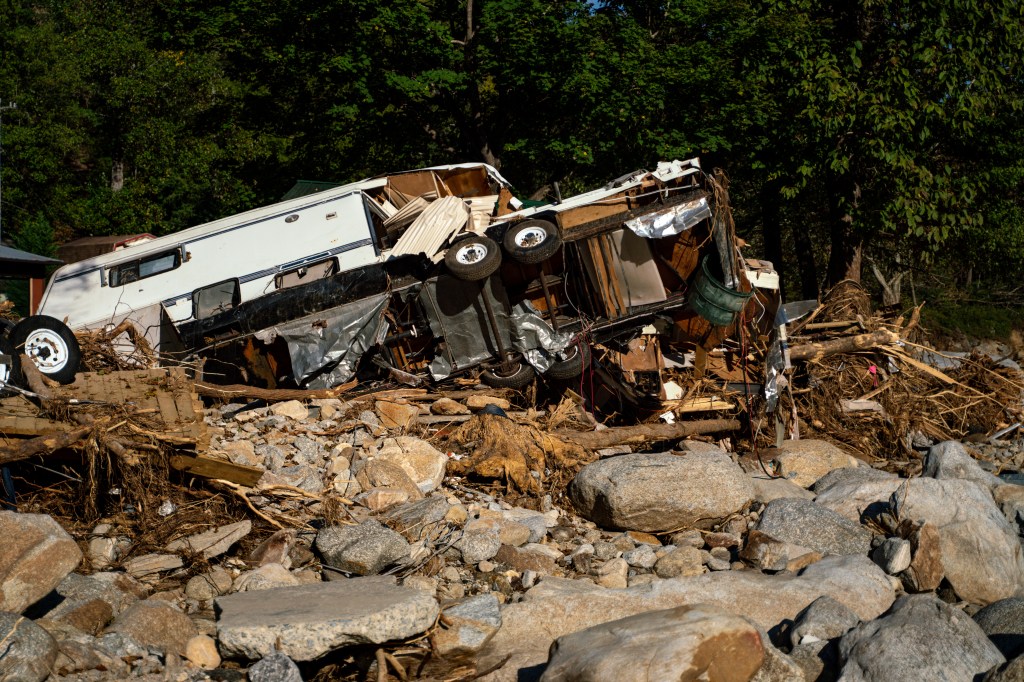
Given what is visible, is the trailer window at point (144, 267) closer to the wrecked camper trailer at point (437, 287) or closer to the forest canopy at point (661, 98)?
the wrecked camper trailer at point (437, 287)

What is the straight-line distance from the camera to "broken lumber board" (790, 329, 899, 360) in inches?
555

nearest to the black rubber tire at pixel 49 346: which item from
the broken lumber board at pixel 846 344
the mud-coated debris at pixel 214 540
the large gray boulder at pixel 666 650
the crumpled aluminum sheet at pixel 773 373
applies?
the mud-coated debris at pixel 214 540

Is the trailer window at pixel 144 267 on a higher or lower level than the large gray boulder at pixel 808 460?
higher

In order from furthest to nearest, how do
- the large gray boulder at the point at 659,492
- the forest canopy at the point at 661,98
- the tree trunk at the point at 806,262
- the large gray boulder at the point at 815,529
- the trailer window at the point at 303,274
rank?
the tree trunk at the point at 806,262 → the forest canopy at the point at 661,98 → the trailer window at the point at 303,274 → the large gray boulder at the point at 659,492 → the large gray boulder at the point at 815,529

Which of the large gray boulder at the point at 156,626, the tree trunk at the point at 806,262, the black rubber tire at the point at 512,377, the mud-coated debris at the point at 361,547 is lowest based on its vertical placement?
the tree trunk at the point at 806,262

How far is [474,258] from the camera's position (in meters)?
12.3

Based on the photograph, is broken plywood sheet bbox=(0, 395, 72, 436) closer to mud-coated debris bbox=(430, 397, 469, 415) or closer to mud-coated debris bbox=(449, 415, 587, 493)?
mud-coated debris bbox=(449, 415, 587, 493)

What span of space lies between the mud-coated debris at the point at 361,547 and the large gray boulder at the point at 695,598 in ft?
3.65

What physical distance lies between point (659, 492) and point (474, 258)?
148 inches

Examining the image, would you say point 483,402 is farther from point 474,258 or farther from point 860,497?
point 860,497

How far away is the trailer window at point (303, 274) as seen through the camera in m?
13.1

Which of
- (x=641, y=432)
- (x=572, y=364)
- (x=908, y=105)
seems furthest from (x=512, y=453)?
(x=908, y=105)

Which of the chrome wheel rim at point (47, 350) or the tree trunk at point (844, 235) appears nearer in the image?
the chrome wheel rim at point (47, 350)

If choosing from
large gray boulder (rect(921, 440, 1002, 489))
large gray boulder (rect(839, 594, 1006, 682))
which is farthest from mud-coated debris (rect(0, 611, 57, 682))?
large gray boulder (rect(921, 440, 1002, 489))
